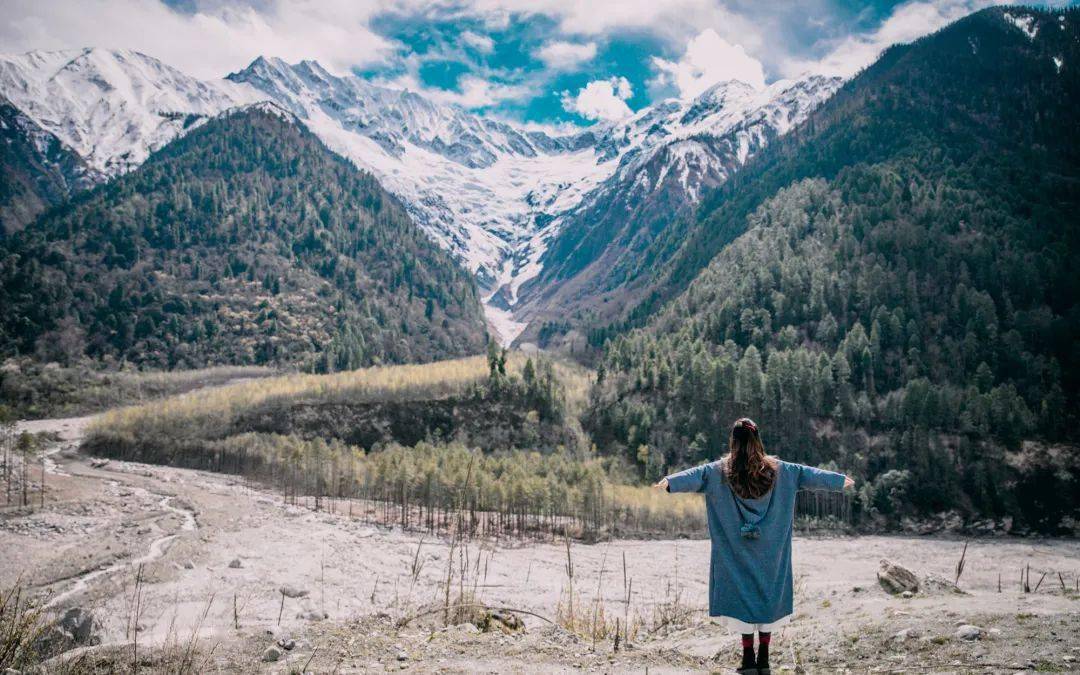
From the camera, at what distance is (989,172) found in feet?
589

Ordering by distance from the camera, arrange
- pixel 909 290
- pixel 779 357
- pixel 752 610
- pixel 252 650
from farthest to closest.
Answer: pixel 909 290
pixel 779 357
pixel 252 650
pixel 752 610

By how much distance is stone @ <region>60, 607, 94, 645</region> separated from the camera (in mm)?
20188

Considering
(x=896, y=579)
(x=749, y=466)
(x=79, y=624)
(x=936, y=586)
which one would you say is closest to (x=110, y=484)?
(x=79, y=624)

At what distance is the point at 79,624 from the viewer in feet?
67.6

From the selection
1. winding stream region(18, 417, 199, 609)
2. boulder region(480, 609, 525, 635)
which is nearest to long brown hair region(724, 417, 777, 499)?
boulder region(480, 609, 525, 635)

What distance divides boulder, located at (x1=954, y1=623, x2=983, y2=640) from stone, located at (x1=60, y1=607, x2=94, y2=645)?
77.5ft

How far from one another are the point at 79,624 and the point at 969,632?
80.8ft

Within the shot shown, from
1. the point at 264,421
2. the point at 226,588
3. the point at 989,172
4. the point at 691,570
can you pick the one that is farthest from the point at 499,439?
Result: the point at 989,172

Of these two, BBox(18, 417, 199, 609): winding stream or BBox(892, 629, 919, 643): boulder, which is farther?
BBox(18, 417, 199, 609): winding stream

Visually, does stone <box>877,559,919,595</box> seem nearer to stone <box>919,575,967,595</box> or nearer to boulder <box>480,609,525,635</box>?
stone <box>919,575,967,595</box>

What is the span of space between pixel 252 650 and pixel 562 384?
4985 inches

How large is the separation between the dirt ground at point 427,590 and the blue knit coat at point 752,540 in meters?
2.05

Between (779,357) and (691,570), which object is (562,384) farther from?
(691,570)

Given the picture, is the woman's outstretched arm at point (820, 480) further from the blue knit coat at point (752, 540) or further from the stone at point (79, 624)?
the stone at point (79, 624)
